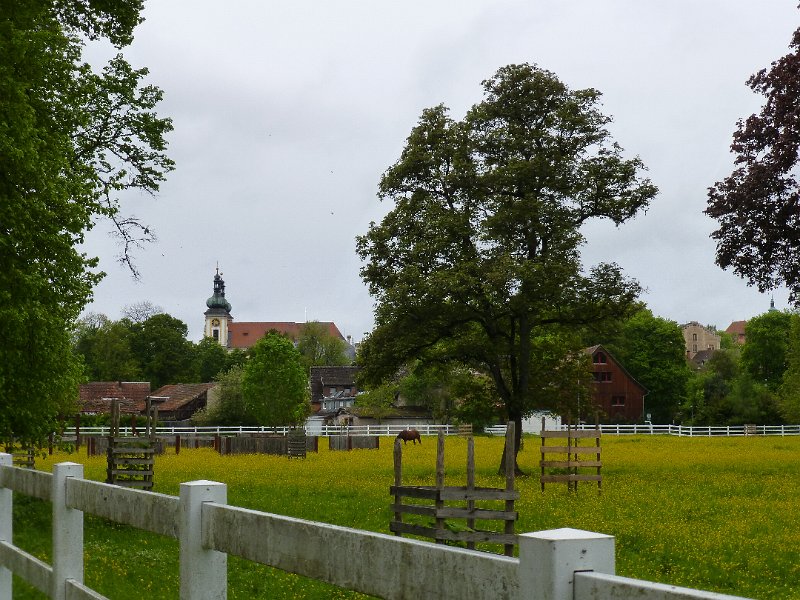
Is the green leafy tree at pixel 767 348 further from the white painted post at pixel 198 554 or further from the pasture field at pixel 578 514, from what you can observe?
the white painted post at pixel 198 554

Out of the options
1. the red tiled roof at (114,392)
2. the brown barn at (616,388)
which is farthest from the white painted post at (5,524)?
the brown barn at (616,388)

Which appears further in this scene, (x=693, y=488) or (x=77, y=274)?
(x=693, y=488)

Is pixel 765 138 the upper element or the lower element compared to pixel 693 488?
upper

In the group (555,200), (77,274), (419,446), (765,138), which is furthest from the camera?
(419,446)

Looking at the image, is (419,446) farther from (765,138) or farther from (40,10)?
(40,10)

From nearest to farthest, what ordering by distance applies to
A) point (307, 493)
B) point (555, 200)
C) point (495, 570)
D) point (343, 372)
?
point (495, 570)
point (307, 493)
point (555, 200)
point (343, 372)

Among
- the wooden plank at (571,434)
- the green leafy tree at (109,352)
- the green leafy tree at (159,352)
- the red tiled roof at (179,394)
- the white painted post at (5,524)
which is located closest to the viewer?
the white painted post at (5,524)

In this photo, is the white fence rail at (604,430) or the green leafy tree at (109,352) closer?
the white fence rail at (604,430)

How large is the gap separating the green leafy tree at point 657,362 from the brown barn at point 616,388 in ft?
16.8

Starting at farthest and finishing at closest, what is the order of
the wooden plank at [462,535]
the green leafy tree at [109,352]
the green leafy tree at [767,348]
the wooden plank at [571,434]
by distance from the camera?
the green leafy tree at [767,348] < the green leafy tree at [109,352] < the wooden plank at [571,434] < the wooden plank at [462,535]

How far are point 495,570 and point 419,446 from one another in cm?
6587

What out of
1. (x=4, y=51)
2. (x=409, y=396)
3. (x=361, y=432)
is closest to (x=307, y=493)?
(x=4, y=51)

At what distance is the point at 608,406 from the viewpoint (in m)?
110

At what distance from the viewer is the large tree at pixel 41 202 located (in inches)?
725
